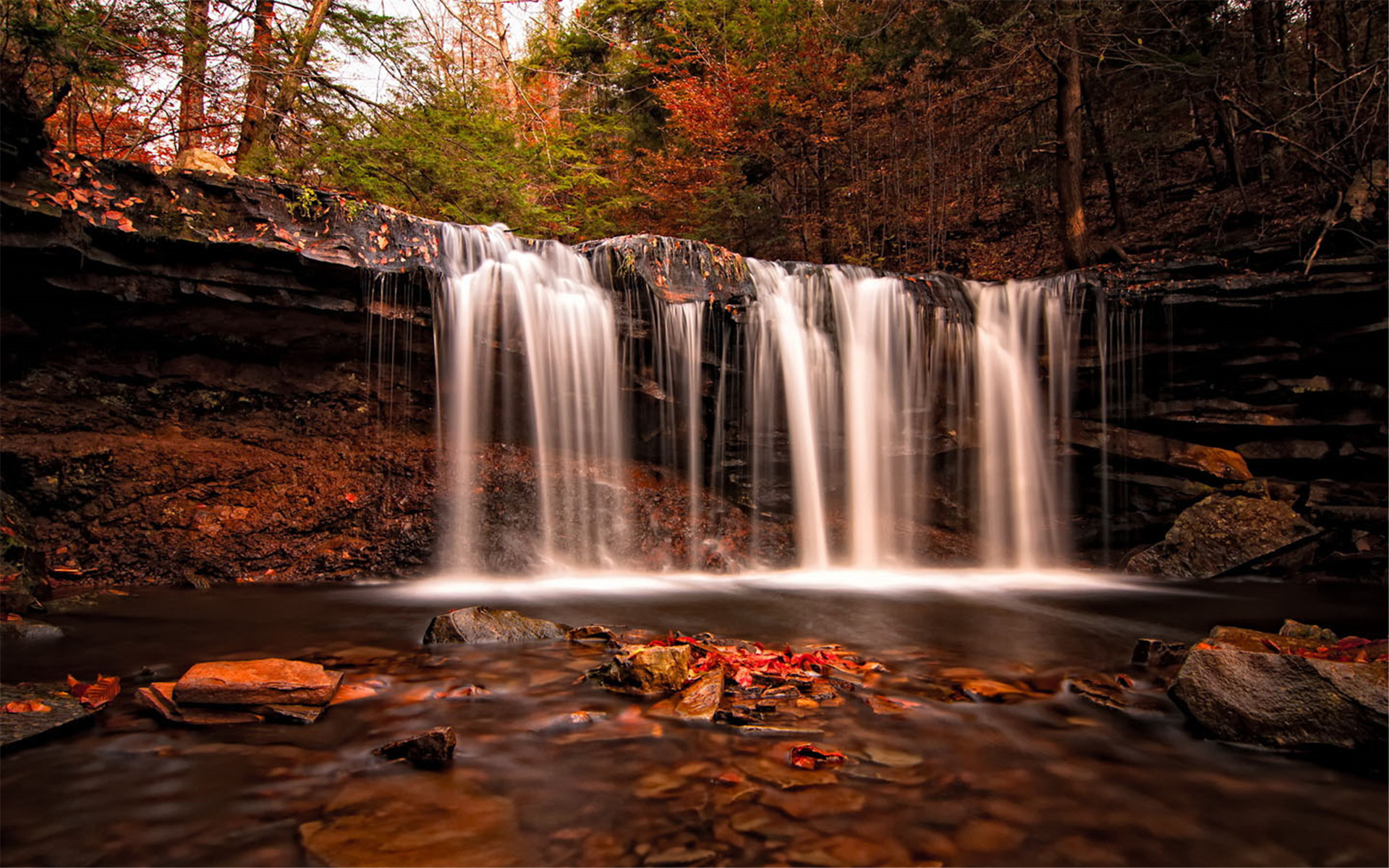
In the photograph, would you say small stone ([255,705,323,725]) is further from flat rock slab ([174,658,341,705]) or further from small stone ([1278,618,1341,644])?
small stone ([1278,618,1341,644])

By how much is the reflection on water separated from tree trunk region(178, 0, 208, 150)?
20.4 ft

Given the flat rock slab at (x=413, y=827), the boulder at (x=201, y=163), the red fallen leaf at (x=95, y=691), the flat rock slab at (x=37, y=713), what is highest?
the boulder at (x=201, y=163)

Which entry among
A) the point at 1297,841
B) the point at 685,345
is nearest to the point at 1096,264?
the point at 685,345

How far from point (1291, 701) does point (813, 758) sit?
2.19 meters

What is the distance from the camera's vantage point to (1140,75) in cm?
1222

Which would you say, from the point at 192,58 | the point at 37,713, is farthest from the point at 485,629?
the point at 192,58

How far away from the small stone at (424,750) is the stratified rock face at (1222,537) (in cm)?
918

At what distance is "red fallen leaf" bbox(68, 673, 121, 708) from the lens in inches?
126

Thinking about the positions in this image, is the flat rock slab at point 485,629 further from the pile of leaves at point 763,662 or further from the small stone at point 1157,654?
the small stone at point 1157,654

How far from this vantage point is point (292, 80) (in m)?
7.79

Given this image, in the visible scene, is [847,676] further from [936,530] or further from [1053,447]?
[1053,447]

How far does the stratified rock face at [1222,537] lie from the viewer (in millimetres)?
8281

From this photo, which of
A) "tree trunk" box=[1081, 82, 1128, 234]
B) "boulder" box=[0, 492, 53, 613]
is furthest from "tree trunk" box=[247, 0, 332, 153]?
"tree trunk" box=[1081, 82, 1128, 234]

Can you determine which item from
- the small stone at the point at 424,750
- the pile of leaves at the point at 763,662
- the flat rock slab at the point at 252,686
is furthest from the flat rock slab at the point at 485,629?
the small stone at the point at 424,750
